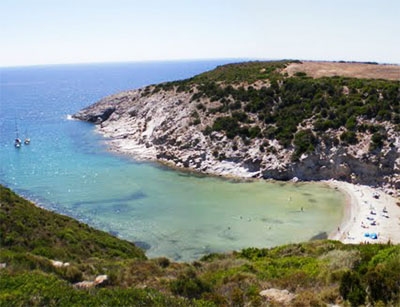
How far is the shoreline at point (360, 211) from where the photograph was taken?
34219 mm

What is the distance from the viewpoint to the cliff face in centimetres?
4803

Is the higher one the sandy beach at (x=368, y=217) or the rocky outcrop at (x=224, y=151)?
the rocky outcrop at (x=224, y=151)

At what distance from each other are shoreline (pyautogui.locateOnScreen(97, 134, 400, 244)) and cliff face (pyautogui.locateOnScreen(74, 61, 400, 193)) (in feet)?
1.86

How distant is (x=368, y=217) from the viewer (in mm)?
37500

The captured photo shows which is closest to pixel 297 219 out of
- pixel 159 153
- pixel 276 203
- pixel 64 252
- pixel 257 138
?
pixel 276 203

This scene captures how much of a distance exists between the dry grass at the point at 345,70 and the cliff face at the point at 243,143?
11992mm

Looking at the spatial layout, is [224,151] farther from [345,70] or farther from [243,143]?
[345,70]

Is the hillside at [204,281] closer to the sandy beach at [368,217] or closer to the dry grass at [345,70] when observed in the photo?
the sandy beach at [368,217]

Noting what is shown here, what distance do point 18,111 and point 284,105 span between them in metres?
87.5

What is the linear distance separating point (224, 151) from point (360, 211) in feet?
70.0

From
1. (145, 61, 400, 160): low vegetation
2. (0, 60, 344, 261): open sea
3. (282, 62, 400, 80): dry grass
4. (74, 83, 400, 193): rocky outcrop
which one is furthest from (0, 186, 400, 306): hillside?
(282, 62, 400, 80): dry grass

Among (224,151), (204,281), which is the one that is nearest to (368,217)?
(224,151)

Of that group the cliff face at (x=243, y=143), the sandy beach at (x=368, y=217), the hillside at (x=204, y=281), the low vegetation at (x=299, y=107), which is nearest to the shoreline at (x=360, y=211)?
the sandy beach at (x=368, y=217)

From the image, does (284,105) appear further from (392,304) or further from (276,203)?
(392,304)
